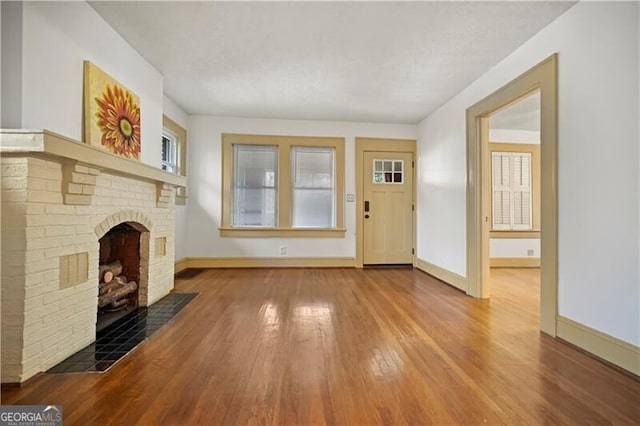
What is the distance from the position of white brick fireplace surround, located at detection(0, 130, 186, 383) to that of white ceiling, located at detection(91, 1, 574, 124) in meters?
1.17

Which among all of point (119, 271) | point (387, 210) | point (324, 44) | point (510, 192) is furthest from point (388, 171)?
point (119, 271)

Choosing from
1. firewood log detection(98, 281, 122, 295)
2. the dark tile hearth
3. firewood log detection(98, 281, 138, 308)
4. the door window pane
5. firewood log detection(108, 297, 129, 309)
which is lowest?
the dark tile hearth

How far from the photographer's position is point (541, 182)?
7.81ft

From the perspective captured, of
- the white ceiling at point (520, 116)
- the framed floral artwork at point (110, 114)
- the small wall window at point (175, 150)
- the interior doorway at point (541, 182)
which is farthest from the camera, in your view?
the small wall window at point (175, 150)

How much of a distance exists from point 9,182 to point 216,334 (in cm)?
152

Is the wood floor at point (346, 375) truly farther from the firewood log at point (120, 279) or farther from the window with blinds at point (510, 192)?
the window with blinds at point (510, 192)

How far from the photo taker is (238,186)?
4.82 m

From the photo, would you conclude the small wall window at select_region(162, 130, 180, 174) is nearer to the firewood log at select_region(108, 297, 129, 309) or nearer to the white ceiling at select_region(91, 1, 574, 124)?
the white ceiling at select_region(91, 1, 574, 124)

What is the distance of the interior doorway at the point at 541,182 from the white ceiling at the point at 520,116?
91cm

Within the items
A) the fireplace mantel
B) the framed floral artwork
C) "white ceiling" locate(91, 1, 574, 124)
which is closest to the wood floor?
the fireplace mantel

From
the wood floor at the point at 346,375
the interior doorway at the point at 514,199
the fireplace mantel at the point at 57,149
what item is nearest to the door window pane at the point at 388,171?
the interior doorway at the point at 514,199

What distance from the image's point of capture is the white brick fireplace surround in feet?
5.08

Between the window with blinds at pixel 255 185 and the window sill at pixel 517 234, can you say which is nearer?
the window with blinds at pixel 255 185

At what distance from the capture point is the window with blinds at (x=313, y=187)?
4.91 m
